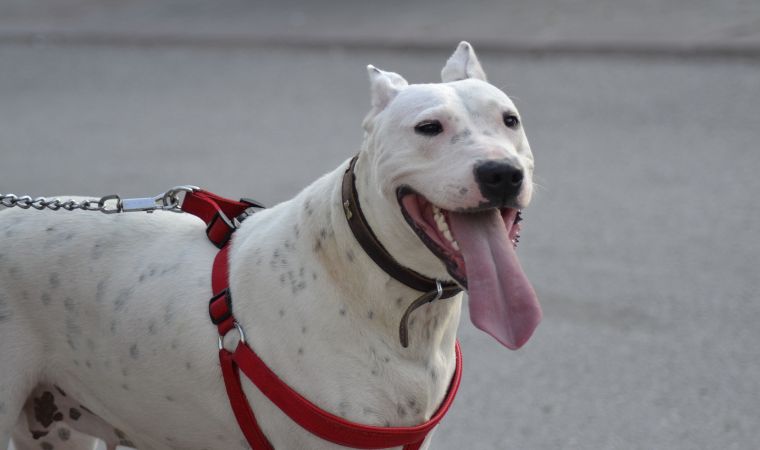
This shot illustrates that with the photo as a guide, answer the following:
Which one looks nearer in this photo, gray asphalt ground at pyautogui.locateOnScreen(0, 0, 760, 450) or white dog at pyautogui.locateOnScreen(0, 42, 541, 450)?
white dog at pyautogui.locateOnScreen(0, 42, 541, 450)

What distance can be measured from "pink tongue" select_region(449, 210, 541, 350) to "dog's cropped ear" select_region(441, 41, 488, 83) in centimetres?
60

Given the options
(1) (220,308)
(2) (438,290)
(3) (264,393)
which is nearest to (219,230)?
(1) (220,308)

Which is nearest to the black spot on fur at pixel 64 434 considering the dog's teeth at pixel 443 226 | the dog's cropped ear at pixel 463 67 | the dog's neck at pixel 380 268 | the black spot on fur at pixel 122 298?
the black spot on fur at pixel 122 298

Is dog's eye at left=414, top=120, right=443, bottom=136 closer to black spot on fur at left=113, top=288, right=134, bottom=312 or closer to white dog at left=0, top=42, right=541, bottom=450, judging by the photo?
white dog at left=0, top=42, right=541, bottom=450

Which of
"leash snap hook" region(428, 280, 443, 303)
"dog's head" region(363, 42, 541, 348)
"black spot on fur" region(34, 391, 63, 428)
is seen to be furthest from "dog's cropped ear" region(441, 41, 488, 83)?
"black spot on fur" region(34, 391, 63, 428)

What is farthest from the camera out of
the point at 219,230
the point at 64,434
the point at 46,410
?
the point at 64,434

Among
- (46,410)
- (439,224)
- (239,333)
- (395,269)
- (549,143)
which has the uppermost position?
(439,224)

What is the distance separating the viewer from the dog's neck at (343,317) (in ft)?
9.54

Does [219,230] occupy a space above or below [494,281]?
below

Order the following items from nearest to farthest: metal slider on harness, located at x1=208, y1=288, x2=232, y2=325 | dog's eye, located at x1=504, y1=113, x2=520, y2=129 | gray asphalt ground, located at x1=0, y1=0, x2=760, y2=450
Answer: dog's eye, located at x1=504, y1=113, x2=520, y2=129 < metal slider on harness, located at x1=208, y1=288, x2=232, y2=325 < gray asphalt ground, located at x1=0, y1=0, x2=760, y2=450

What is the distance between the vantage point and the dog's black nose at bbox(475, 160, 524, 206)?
107 inches

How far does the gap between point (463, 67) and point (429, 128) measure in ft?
1.57

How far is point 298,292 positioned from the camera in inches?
118

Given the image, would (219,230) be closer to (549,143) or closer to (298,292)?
(298,292)
